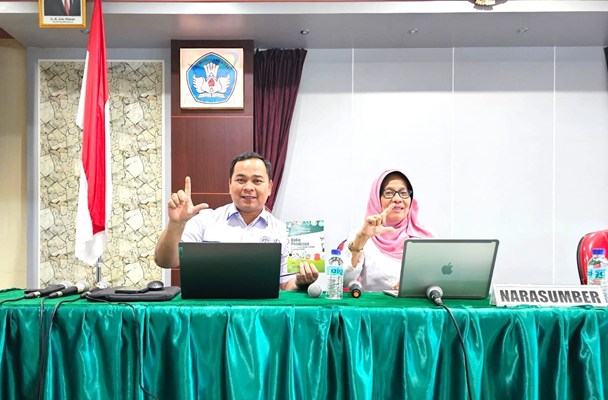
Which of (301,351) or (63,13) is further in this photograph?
(63,13)

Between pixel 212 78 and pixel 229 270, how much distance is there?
2.62 metres

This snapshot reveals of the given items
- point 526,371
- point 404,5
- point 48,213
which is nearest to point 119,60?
point 48,213

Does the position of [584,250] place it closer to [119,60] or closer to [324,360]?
[324,360]

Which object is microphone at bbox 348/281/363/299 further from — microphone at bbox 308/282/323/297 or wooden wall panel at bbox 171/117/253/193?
wooden wall panel at bbox 171/117/253/193

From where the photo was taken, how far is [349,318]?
1520mm

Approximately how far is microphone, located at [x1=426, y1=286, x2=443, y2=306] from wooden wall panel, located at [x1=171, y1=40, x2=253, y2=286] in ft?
8.21

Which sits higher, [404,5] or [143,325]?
[404,5]

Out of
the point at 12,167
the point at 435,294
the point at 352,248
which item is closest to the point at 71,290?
the point at 352,248

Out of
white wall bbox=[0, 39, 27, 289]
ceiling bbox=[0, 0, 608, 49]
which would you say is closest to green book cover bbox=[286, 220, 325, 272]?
ceiling bbox=[0, 0, 608, 49]

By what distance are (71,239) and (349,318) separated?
3332 millimetres

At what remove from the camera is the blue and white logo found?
12.9 ft

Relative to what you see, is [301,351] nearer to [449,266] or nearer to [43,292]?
[449,266]

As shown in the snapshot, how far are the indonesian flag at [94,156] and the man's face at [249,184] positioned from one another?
52.1 inches

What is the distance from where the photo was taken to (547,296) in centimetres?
165
